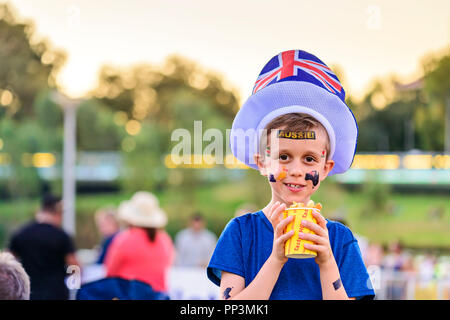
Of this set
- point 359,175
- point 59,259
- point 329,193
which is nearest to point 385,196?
point 359,175

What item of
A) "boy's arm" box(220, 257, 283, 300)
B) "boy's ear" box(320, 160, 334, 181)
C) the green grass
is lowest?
"boy's arm" box(220, 257, 283, 300)

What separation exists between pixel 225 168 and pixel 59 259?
13.7 metres

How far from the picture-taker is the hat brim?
5.26 ft

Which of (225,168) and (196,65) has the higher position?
(196,65)

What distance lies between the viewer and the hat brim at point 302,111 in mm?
1604

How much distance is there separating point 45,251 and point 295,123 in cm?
377

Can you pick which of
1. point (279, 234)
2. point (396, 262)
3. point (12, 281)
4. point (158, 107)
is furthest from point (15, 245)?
point (158, 107)

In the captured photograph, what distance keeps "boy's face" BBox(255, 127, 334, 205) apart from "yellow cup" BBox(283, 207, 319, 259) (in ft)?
0.61

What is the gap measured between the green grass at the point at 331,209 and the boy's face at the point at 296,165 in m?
13.2

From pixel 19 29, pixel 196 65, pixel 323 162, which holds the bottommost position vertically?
pixel 323 162

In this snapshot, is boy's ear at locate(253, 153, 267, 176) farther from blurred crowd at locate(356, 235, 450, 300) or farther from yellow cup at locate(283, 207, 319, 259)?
blurred crowd at locate(356, 235, 450, 300)

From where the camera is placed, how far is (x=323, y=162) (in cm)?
163

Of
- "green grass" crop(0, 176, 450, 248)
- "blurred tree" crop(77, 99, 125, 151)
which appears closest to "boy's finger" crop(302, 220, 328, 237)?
"green grass" crop(0, 176, 450, 248)

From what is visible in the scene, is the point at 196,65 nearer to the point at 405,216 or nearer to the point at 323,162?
the point at 405,216
